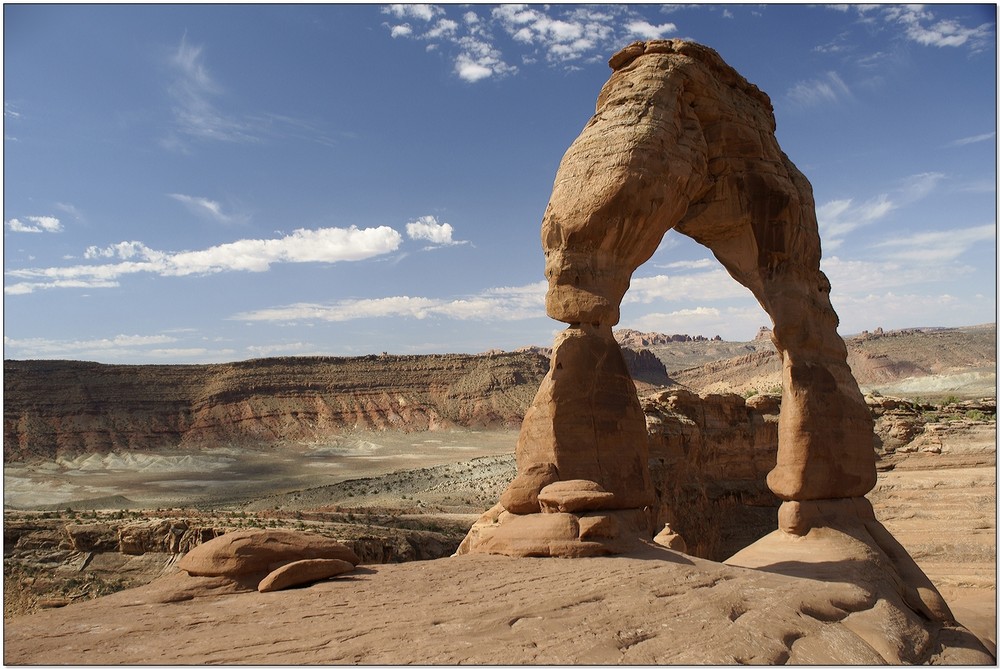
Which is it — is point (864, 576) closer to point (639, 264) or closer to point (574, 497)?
point (574, 497)

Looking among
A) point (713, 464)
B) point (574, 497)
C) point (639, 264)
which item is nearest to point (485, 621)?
point (574, 497)

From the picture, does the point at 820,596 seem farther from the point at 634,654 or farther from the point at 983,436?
the point at 983,436

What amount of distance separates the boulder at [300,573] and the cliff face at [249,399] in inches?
2285

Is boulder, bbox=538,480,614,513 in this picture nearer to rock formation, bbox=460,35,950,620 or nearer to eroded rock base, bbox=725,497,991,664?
rock formation, bbox=460,35,950,620

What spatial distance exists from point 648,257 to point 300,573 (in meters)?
7.73

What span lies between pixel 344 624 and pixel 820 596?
5.98 meters

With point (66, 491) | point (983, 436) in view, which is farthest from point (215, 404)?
point (983, 436)

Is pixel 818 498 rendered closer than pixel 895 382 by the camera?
Yes

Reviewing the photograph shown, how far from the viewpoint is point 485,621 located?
20.8ft

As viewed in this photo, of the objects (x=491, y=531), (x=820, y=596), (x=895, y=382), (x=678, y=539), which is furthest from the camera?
(x=895, y=382)

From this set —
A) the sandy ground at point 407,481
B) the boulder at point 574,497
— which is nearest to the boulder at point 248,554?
the boulder at point 574,497

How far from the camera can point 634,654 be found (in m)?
5.91

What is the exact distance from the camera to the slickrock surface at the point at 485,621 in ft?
18.7

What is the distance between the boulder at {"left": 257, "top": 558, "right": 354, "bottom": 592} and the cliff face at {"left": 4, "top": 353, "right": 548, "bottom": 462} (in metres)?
58.0
